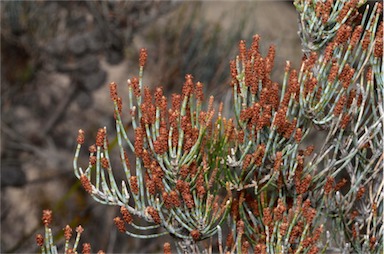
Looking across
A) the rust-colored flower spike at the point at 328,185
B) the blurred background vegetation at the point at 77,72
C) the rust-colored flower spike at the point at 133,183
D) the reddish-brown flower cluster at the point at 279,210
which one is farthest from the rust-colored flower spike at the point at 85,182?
the blurred background vegetation at the point at 77,72

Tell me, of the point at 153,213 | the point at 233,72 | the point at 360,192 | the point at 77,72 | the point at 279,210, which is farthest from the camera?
the point at 77,72

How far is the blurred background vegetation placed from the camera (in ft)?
18.5

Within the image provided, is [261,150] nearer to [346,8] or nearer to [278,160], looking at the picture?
[278,160]

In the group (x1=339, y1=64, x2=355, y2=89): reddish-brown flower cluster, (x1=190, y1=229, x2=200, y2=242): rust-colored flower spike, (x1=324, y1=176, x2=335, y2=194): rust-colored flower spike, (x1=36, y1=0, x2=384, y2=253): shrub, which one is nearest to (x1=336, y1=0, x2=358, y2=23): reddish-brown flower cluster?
(x1=36, y1=0, x2=384, y2=253): shrub

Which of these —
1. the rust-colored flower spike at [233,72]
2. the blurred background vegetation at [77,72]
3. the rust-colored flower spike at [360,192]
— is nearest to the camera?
the rust-colored flower spike at [233,72]

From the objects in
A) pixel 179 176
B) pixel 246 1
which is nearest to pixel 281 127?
pixel 179 176

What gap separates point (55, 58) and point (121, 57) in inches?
19.3

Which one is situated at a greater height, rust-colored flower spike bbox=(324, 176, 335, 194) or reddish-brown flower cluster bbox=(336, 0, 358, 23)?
reddish-brown flower cluster bbox=(336, 0, 358, 23)

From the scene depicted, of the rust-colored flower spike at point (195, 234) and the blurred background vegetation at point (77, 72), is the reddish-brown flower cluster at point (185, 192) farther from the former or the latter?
the blurred background vegetation at point (77, 72)

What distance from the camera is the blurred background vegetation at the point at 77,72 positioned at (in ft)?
18.5

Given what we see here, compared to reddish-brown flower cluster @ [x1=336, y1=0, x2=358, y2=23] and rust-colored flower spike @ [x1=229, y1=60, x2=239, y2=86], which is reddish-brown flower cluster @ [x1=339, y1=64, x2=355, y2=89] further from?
rust-colored flower spike @ [x1=229, y1=60, x2=239, y2=86]

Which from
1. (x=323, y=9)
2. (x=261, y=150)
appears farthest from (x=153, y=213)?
(x=323, y=9)

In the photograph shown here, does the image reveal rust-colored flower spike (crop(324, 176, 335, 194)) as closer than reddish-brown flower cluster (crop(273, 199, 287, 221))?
No

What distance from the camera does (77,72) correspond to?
637cm
